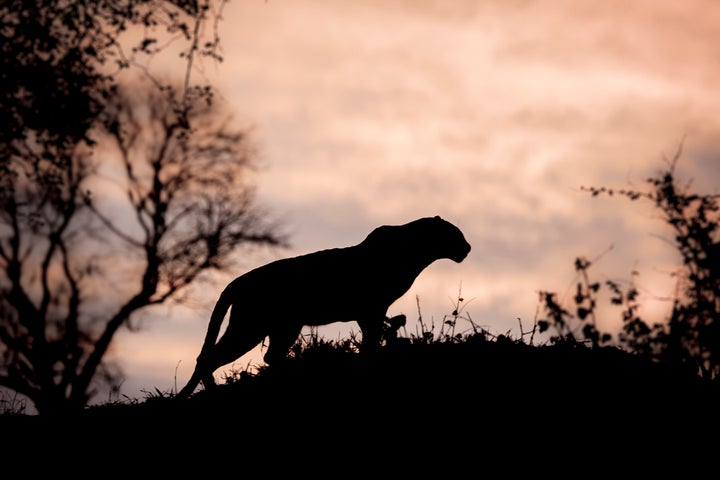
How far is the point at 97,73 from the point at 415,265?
7188mm

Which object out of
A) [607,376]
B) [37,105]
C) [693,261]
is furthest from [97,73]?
[693,261]

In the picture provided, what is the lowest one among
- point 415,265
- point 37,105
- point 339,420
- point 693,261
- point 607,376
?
point 339,420

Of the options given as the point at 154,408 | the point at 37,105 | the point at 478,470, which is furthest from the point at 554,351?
the point at 37,105

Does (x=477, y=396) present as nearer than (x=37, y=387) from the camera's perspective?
Yes

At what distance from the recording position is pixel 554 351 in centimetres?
762

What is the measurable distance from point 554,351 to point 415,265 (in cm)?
221

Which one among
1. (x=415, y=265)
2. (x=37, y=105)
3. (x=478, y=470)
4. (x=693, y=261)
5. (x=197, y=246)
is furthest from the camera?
(x=197, y=246)

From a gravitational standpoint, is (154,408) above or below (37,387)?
below

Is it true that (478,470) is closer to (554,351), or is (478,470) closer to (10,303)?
(554,351)

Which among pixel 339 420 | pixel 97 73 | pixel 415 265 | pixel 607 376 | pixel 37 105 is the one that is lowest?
pixel 339 420

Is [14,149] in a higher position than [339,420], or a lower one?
higher

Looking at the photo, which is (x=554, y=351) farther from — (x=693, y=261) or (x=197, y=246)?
(x=197, y=246)

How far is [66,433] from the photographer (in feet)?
26.5

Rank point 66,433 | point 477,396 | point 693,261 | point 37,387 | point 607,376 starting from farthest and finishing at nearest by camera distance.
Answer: point 37,387 → point 693,261 → point 66,433 → point 607,376 → point 477,396
